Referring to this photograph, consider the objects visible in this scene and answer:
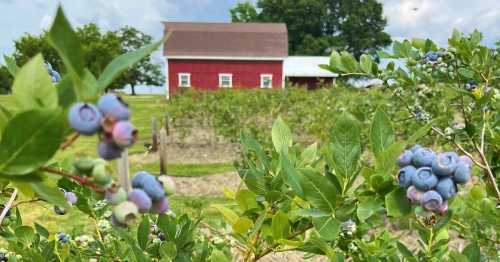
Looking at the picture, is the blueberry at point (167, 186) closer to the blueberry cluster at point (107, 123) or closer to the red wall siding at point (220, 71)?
the blueberry cluster at point (107, 123)

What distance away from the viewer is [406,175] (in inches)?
27.7

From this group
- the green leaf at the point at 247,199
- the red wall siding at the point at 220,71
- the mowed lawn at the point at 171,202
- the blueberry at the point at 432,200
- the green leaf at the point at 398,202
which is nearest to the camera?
the blueberry at the point at 432,200

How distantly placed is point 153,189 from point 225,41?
96.1ft

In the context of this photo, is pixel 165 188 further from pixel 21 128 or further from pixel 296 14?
pixel 296 14

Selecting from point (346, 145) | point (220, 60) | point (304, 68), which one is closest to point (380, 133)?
point (346, 145)

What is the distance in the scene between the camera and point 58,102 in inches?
19.7

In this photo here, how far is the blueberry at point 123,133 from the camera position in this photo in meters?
0.42

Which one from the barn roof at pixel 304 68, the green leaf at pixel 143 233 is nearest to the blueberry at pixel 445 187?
the green leaf at pixel 143 233

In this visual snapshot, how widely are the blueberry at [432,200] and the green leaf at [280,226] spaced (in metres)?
0.43

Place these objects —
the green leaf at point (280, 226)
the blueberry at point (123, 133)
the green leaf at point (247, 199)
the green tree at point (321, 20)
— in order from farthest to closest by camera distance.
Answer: the green tree at point (321, 20)
the green leaf at point (247, 199)
the green leaf at point (280, 226)
the blueberry at point (123, 133)

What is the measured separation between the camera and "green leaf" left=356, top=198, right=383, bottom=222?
800mm

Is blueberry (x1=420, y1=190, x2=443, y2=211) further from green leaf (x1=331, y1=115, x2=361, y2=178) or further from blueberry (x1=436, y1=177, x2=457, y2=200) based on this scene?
green leaf (x1=331, y1=115, x2=361, y2=178)

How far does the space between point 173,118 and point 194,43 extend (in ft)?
55.1

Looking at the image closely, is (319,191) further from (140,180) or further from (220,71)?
(220,71)
